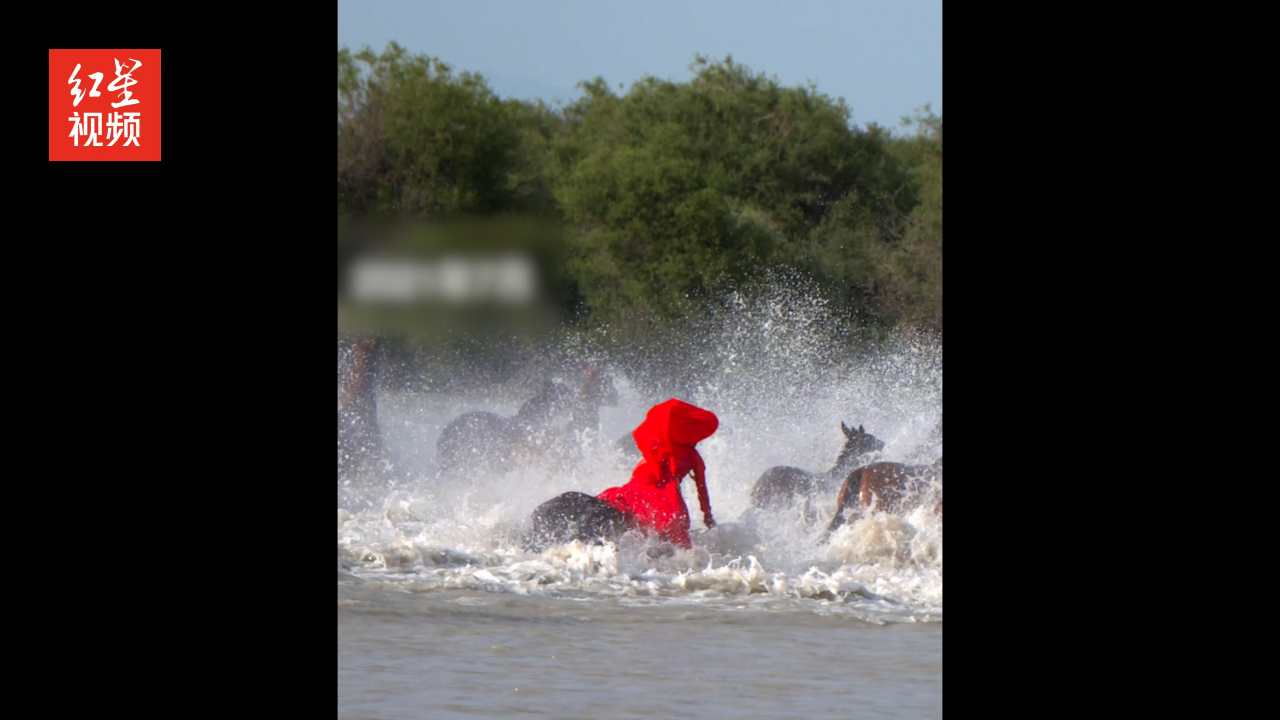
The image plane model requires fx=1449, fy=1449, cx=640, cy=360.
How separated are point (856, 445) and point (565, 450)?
2.20 m

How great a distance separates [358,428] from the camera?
10383 mm

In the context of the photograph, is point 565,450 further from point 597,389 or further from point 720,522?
point 720,522

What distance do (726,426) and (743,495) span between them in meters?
3.11

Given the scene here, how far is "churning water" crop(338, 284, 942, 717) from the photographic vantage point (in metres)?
4.68

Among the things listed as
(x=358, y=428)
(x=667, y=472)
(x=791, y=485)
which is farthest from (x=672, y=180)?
(x=667, y=472)

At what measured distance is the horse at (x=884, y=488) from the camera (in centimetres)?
806

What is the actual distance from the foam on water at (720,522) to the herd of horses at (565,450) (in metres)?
0.14
